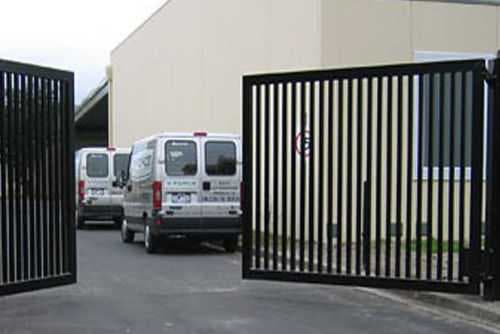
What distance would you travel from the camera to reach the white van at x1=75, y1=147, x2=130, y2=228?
21.1 meters

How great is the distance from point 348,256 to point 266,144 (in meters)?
1.59

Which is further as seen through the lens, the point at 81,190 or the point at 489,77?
the point at 81,190

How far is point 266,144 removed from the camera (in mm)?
8406

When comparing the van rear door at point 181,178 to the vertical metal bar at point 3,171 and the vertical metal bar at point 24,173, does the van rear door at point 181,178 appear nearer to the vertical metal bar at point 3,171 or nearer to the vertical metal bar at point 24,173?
the vertical metal bar at point 24,173

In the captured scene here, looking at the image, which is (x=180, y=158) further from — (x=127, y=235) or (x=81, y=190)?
(x=81, y=190)

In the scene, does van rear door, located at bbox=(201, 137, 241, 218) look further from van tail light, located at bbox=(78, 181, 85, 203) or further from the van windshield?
van tail light, located at bbox=(78, 181, 85, 203)

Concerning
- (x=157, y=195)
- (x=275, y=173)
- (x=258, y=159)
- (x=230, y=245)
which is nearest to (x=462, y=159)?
(x=275, y=173)

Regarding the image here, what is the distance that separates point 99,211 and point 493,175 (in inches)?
615

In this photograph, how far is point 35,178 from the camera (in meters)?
8.24

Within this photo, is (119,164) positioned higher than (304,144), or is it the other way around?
(304,144)

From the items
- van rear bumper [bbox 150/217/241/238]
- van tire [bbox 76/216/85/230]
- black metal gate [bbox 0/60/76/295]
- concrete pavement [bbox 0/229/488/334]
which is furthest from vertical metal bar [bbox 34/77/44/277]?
van tire [bbox 76/216/85/230]

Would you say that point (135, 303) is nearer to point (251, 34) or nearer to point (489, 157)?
point (489, 157)

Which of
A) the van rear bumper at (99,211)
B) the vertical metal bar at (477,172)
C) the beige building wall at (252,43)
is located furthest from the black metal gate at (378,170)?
the van rear bumper at (99,211)

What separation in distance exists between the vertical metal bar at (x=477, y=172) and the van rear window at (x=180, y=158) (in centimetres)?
733
